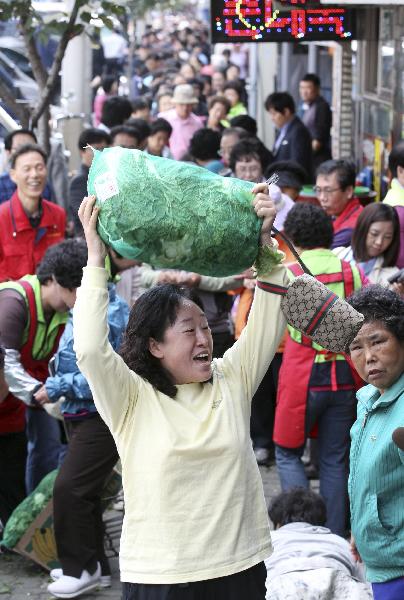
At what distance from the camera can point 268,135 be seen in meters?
19.5

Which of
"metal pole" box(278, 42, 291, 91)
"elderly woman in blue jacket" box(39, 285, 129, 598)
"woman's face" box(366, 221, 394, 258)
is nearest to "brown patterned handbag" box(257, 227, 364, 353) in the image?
"elderly woman in blue jacket" box(39, 285, 129, 598)

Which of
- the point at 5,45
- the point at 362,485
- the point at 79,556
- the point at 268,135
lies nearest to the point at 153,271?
the point at 79,556

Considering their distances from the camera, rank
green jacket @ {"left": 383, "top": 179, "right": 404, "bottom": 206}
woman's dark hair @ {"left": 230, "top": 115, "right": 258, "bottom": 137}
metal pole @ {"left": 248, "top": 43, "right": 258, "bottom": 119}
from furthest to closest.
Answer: metal pole @ {"left": 248, "top": 43, "right": 258, "bottom": 119}
woman's dark hair @ {"left": 230, "top": 115, "right": 258, "bottom": 137}
green jacket @ {"left": 383, "top": 179, "right": 404, "bottom": 206}

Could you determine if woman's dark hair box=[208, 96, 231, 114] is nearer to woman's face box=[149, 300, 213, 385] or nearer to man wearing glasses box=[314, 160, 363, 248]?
man wearing glasses box=[314, 160, 363, 248]

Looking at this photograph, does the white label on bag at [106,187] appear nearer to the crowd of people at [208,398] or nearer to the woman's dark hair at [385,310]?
the crowd of people at [208,398]

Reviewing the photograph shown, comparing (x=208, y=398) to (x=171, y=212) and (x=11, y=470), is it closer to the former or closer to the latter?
(x=171, y=212)

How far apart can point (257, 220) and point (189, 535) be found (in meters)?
1.03

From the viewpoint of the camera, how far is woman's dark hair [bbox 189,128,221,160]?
10.1 m

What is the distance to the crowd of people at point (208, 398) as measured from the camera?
371 centimetres

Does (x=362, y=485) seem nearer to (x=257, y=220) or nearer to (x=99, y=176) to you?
(x=257, y=220)

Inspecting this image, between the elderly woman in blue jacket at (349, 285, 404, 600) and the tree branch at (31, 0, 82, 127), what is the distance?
17.4 feet

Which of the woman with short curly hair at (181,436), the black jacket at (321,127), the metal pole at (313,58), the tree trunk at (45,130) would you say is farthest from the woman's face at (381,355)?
the metal pole at (313,58)

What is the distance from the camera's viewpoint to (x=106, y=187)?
361 cm

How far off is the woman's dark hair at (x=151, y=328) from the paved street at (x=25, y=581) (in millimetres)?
2555
